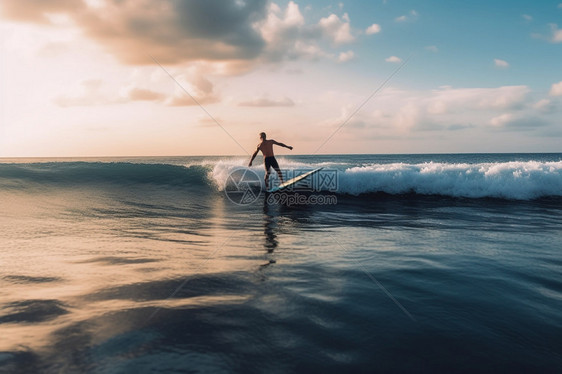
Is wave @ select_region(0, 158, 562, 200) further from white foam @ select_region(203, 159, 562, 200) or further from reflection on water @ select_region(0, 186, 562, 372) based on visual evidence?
reflection on water @ select_region(0, 186, 562, 372)

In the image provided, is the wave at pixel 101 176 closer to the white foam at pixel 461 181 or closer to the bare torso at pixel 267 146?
the white foam at pixel 461 181

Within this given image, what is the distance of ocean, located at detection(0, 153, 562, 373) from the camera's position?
235cm

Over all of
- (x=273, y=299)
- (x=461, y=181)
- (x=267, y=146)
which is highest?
(x=267, y=146)

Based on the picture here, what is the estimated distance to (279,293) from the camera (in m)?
3.52

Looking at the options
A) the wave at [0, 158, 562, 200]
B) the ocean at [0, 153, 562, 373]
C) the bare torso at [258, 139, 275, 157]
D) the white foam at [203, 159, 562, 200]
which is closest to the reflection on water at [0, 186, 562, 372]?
the ocean at [0, 153, 562, 373]

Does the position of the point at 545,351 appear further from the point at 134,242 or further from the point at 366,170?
the point at 366,170

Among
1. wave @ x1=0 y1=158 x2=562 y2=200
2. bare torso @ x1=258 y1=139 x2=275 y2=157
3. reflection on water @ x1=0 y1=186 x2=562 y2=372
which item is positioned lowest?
reflection on water @ x1=0 y1=186 x2=562 y2=372

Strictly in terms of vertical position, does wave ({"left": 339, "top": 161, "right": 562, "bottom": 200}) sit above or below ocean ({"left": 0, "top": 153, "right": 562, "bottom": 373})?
above

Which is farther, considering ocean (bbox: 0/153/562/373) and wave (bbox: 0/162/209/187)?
wave (bbox: 0/162/209/187)

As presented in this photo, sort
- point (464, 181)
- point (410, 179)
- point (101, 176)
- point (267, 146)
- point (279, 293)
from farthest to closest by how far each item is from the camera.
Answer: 1. point (101, 176)
2. point (410, 179)
3. point (464, 181)
4. point (267, 146)
5. point (279, 293)

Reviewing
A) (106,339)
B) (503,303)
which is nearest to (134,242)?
(106,339)

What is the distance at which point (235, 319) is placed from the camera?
290 centimetres

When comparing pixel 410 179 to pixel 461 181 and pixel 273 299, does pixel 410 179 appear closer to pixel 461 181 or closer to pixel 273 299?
pixel 461 181

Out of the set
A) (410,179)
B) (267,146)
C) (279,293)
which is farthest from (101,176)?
(279,293)
